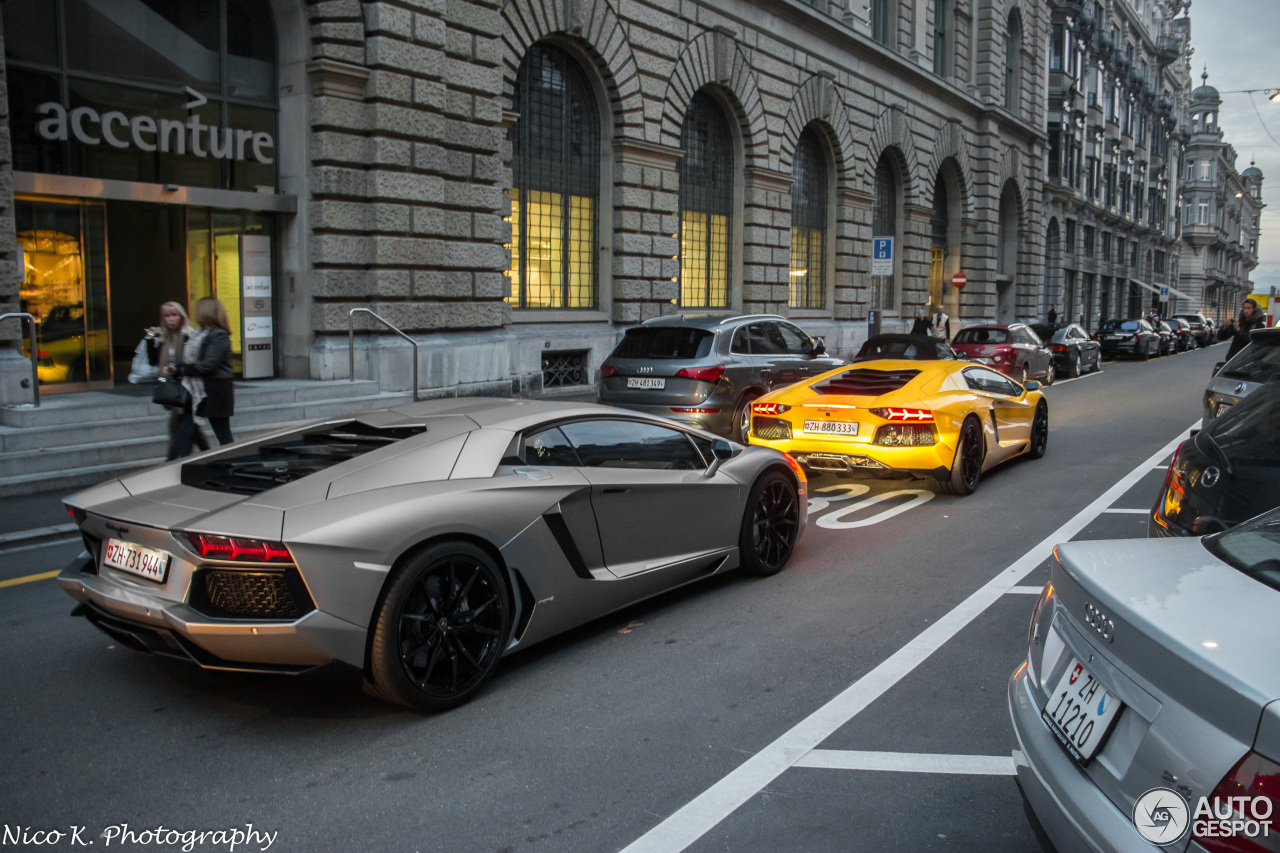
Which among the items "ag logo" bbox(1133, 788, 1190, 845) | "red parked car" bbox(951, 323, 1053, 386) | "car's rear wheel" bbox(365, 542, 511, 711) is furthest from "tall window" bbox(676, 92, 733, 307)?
"ag logo" bbox(1133, 788, 1190, 845)

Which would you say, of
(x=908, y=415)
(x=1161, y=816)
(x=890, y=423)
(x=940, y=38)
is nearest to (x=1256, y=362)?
(x=908, y=415)

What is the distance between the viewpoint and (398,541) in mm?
4148

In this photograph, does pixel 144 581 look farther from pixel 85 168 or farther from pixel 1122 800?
pixel 85 168

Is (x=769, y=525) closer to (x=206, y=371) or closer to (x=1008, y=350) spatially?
(x=206, y=371)

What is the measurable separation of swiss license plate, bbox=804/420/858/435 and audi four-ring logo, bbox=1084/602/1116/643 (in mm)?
6526

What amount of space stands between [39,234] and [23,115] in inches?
54.9

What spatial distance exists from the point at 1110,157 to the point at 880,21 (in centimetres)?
3745

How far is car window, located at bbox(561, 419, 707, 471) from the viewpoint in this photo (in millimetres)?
5434

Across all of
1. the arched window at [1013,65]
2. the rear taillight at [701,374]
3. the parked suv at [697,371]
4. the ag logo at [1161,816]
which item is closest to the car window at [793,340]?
the parked suv at [697,371]

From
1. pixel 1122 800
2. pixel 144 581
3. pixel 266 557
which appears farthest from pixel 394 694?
pixel 1122 800

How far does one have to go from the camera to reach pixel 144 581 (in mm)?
4172

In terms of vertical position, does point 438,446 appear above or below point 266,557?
above

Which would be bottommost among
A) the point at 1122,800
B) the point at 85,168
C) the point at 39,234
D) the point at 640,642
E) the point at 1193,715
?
the point at 640,642

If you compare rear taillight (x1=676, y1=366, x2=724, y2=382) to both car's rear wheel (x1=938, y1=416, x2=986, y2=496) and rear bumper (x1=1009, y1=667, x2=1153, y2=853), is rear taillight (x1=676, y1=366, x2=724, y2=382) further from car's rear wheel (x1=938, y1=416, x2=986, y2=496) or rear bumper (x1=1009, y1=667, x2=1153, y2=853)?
rear bumper (x1=1009, y1=667, x2=1153, y2=853)
